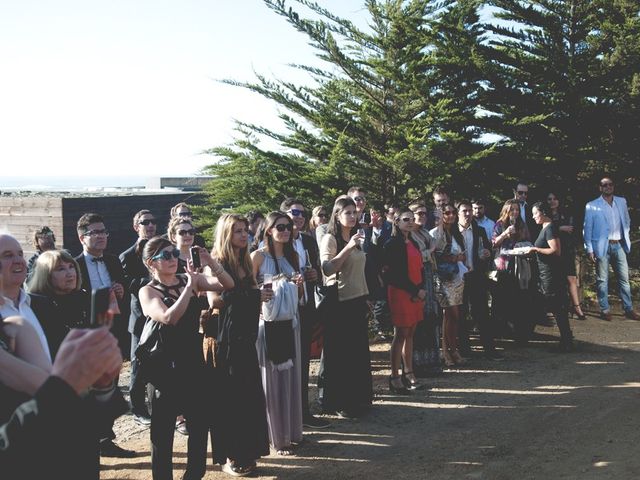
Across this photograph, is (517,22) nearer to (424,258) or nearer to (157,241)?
(424,258)

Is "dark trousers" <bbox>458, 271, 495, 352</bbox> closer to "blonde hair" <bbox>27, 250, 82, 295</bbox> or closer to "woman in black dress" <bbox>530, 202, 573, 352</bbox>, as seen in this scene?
"woman in black dress" <bbox>530, 202, 573, 352</bbox>

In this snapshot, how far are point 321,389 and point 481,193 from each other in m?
5.79

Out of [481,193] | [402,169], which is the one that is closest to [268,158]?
[402,169]

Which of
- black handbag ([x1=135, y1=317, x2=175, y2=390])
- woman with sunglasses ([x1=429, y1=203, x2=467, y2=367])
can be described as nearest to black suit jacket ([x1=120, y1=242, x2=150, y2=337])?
black handbag ([x1=135, y1=317, x2=175, y2=390])

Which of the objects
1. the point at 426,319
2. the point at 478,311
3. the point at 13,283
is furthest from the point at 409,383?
the point at 13,283

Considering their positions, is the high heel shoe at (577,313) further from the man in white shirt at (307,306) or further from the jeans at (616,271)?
the man in white shirt at (307,306)

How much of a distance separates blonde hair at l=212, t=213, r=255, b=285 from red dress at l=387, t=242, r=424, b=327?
233cm

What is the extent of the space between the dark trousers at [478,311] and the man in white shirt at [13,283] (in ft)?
20.1

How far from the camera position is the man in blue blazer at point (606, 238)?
10.7m

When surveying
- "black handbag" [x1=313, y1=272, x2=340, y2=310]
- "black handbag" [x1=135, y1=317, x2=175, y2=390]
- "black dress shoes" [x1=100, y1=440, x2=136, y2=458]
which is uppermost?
"black handbag" [x1=313, y1=272, x2=340, y2=310]

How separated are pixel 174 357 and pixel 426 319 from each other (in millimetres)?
4048

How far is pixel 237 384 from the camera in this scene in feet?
17.2

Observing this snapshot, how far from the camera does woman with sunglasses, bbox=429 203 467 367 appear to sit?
8.27 metres

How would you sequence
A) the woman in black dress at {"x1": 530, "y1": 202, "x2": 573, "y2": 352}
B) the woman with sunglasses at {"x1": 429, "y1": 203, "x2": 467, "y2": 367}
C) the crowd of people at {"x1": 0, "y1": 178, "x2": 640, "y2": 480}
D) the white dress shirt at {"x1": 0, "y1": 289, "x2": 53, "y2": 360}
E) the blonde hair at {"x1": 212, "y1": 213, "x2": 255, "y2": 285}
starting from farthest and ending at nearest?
1. the woman in black dress at {"x1": 530, "y1": 202, "x2": 573, "y2": 352}
2. the woman with sunglasses at {"x1": 429, "y1": 203, "x2": 467, "y2": 367}
3. the blonde hair at {"x1": 212, "y1": 213, "x2": 255, "y2": 285}
4. the white dress shirt at {"x1": 0, "y1": 289, "x2": 53, "y2": 360}
5. the crowd of people at {"x1": 0, "y1": 178, "x2": 640, "y2": 480}
